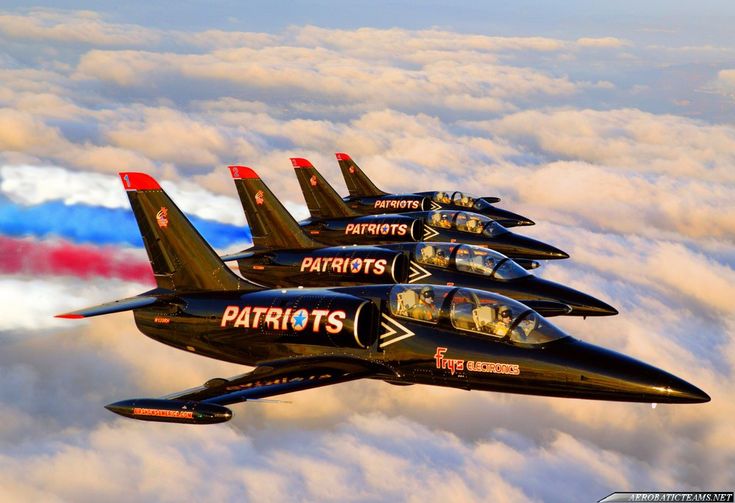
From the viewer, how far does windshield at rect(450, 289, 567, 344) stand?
19688 millimetres

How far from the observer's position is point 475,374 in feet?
64.7

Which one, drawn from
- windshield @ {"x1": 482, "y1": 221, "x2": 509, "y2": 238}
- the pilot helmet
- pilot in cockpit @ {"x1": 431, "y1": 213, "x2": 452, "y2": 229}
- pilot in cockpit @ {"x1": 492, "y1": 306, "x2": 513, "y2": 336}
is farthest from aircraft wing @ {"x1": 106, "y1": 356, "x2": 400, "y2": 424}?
windshield @ {"x1": 482, "y1": 221, "x2": 509, "y2": 238}

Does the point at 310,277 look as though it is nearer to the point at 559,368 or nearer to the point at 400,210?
the point at 559,368

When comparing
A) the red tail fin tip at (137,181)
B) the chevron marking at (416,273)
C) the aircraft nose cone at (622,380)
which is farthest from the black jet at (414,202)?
the aircraft nose cone at (622,380)

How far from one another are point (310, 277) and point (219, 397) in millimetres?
13408

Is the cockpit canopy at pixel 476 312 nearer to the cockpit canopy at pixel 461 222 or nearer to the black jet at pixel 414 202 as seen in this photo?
the cockpit canopy at pixel 461 222

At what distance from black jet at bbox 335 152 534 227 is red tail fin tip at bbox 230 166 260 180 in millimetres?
16627

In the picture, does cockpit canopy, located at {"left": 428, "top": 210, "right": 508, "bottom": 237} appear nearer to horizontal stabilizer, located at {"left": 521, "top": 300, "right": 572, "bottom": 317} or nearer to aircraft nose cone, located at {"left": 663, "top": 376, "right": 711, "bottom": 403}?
horizontal stabilizer, located at {"left": 521, "top": 300, "right": 572, "bottom": 317}

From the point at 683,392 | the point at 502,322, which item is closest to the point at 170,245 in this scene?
the point at 502,322

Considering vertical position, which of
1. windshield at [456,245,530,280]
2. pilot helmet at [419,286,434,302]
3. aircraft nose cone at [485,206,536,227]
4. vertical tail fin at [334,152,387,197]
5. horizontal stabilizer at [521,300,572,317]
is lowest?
pilot helmet at [419,286,434,302]

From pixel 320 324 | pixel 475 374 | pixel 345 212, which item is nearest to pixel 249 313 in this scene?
pixel 320 324

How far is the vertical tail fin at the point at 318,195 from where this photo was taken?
1762 inches

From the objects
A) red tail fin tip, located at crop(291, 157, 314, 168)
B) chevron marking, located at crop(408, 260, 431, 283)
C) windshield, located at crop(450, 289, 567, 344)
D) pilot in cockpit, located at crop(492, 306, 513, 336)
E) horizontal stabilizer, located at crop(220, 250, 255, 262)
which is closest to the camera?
windshield, located at crop(450, 289, 567, 344)

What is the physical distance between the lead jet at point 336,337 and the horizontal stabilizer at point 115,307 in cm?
4
